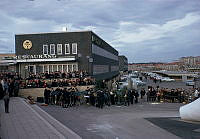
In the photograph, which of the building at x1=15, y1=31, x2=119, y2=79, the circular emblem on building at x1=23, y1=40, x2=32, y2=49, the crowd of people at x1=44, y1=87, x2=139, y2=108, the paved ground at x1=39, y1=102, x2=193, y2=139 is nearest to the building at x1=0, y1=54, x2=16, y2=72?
the building at x1=15, y1=31, x2=119, y2=79

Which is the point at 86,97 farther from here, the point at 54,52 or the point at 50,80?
the point at 54,52

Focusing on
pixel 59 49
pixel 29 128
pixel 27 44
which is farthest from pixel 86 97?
pixel 27 44

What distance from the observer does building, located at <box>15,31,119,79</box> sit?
128ft

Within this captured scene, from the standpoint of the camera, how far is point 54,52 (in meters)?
40.0

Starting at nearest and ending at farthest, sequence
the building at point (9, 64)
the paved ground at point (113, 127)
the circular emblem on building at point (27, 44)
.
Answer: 1. the paved ground at point (113, 127)
2. the building at point (9, 64)
3. the circular emblem on building at point (27, 44)

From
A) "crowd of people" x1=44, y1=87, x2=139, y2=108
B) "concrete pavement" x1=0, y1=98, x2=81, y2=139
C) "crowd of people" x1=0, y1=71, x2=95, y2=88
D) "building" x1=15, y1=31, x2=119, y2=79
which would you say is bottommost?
"concrete pavement" x1=0, y1=98, x2=81, y2=139

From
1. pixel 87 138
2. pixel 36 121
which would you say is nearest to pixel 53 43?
pixel 36 121

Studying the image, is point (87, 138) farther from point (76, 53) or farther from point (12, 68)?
point (12, 68)

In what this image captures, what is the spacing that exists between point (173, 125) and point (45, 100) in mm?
11488

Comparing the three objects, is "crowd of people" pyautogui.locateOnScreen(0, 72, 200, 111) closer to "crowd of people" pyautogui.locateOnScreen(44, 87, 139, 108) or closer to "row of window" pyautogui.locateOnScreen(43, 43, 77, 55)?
"crowd of people" pyautogui.locateOnScreen(44, 87, 139, 108)

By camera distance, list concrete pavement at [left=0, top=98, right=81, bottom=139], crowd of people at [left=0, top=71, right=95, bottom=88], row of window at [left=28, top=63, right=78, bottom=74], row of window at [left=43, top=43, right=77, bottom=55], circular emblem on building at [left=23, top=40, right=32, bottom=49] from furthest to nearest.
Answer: circular emblem on building at [left=23, top=40, right=32, bottom=49] < row of window at [left=43, top=43, right=77, bottom=55] < row of window at [left=28, top=63, right=78, bottom=74] < crowd of people at [left=0, top=71, right=95, bottom=88] < concrete pavement at [left=0, top=98, right=81, bottom=139]

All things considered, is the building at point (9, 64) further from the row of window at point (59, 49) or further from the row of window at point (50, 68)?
the row of window at point (59, 49)

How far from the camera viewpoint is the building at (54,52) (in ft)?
128

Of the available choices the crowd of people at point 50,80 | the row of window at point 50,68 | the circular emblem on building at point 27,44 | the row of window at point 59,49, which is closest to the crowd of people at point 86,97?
the crowd of people at point 50,80
